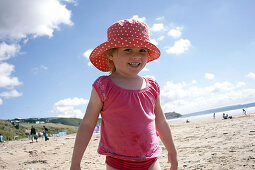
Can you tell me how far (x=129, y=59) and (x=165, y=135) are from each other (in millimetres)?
902

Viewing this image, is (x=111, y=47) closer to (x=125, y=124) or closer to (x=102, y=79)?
(x=102, y=79)

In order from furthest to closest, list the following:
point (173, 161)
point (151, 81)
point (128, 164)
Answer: point (151, 81)
point (173, 161)
point (128, 164)

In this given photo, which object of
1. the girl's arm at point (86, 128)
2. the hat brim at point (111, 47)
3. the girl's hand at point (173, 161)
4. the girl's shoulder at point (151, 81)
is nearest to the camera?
the girl's arm at point (86, 128)

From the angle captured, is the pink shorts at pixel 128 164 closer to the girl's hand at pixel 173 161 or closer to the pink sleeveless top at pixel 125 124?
the pink sleeveless top at pixel 125 124

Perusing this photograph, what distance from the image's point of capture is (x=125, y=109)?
5.47 feet

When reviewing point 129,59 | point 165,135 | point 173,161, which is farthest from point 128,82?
point 173,161

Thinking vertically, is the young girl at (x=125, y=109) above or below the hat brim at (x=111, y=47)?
below

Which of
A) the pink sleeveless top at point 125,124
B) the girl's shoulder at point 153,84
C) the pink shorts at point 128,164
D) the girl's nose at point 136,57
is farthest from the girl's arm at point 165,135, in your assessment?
the girl's nose at point 136,57

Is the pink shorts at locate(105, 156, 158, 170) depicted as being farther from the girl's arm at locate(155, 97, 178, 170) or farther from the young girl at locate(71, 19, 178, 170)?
the girl's arm at locate(155, 97, 178, 170)

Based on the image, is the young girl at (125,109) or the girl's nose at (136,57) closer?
the young girl at (125,109)

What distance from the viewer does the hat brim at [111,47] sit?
1.76m

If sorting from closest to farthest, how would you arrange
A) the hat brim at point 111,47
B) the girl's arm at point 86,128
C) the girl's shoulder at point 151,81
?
the girl's arm at point 86,128 → the hat brim at point 111,47 → the girl's shoulder at point 151,81

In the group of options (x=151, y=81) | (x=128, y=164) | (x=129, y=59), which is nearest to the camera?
(x=128, y=164)

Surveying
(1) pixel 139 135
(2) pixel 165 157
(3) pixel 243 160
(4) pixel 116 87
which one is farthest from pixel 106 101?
(2) pixel 165 157
